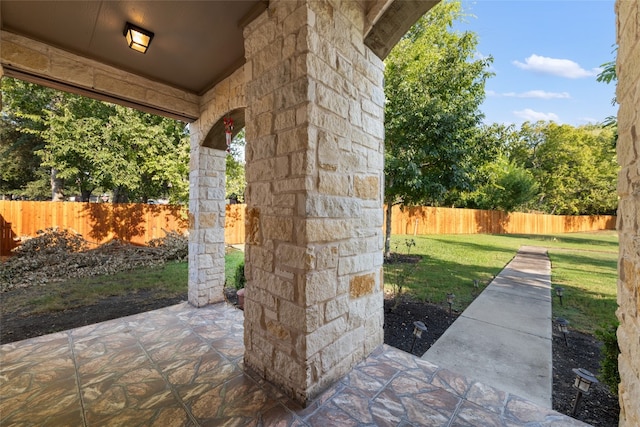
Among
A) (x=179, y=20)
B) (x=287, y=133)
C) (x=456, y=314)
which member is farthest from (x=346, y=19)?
(x=456, y=314)

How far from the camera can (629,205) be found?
120 centimetres

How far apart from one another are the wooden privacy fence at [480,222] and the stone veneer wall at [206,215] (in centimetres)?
1083

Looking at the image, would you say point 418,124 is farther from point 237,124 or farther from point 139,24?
point 139,24

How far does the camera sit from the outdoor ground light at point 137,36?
2357 mm

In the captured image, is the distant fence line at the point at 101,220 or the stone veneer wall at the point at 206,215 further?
the distant fence line at the point at 101,220

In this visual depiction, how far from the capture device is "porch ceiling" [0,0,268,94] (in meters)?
2.14

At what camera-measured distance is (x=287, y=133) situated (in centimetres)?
197

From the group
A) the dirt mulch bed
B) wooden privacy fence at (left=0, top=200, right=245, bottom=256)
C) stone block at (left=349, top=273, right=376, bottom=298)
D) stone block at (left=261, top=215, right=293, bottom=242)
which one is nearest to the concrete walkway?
the dirt mulch bed

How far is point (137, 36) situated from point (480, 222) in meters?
19.7

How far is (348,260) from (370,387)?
39.7 inches

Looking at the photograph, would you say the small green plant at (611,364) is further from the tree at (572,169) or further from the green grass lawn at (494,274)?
the tree at (572,169)

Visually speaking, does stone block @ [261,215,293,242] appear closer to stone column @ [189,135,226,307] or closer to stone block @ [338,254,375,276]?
stone block @ [338,254,375,276]

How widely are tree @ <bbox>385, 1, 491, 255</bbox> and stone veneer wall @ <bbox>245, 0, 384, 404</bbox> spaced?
4.19 meters

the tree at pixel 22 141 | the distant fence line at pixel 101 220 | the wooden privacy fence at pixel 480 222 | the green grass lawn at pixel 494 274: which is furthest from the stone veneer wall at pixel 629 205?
the tree at pixel 22 141
